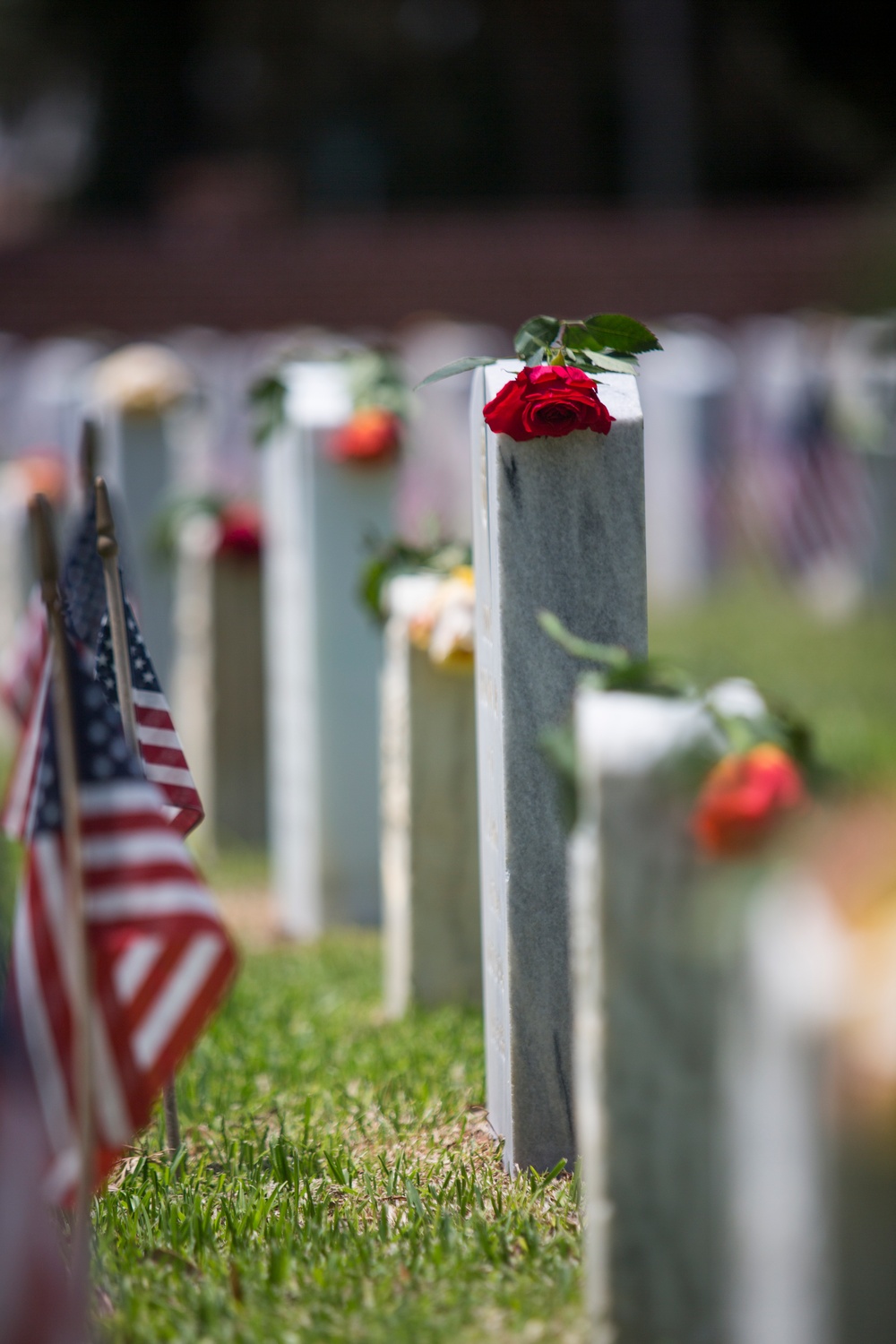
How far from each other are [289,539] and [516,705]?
107 inches

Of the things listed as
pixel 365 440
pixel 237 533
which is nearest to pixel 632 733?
pixel 365 440

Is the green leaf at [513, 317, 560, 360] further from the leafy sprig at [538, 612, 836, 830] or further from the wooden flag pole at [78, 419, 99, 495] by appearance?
the wooden flag pole at [78, 419, 99, 495]

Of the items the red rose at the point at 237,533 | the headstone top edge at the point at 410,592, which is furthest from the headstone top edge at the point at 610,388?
the red rose at the point at 237,533

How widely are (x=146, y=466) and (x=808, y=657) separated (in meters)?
4.27

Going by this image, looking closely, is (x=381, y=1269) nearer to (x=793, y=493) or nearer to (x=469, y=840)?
(x=469, y=840)

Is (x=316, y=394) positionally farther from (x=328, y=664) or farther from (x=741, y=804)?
A: (x=741, y=804)

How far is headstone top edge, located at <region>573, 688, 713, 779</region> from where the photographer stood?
197cm

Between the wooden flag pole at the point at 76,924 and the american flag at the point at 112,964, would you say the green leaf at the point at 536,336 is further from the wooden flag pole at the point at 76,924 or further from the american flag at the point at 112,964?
the american flag at the point at 112,964

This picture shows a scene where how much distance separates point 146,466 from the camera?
6.97 m

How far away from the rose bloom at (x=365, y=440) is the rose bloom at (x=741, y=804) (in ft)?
10.9

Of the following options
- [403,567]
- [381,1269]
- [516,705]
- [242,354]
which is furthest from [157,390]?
[242,354]

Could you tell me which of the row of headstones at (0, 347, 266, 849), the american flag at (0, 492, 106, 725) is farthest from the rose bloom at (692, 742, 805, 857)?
the row of headstones at (0, 347, 266, 849)

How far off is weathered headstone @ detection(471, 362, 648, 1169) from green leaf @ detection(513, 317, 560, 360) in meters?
0.04

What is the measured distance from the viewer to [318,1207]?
2715 mm
